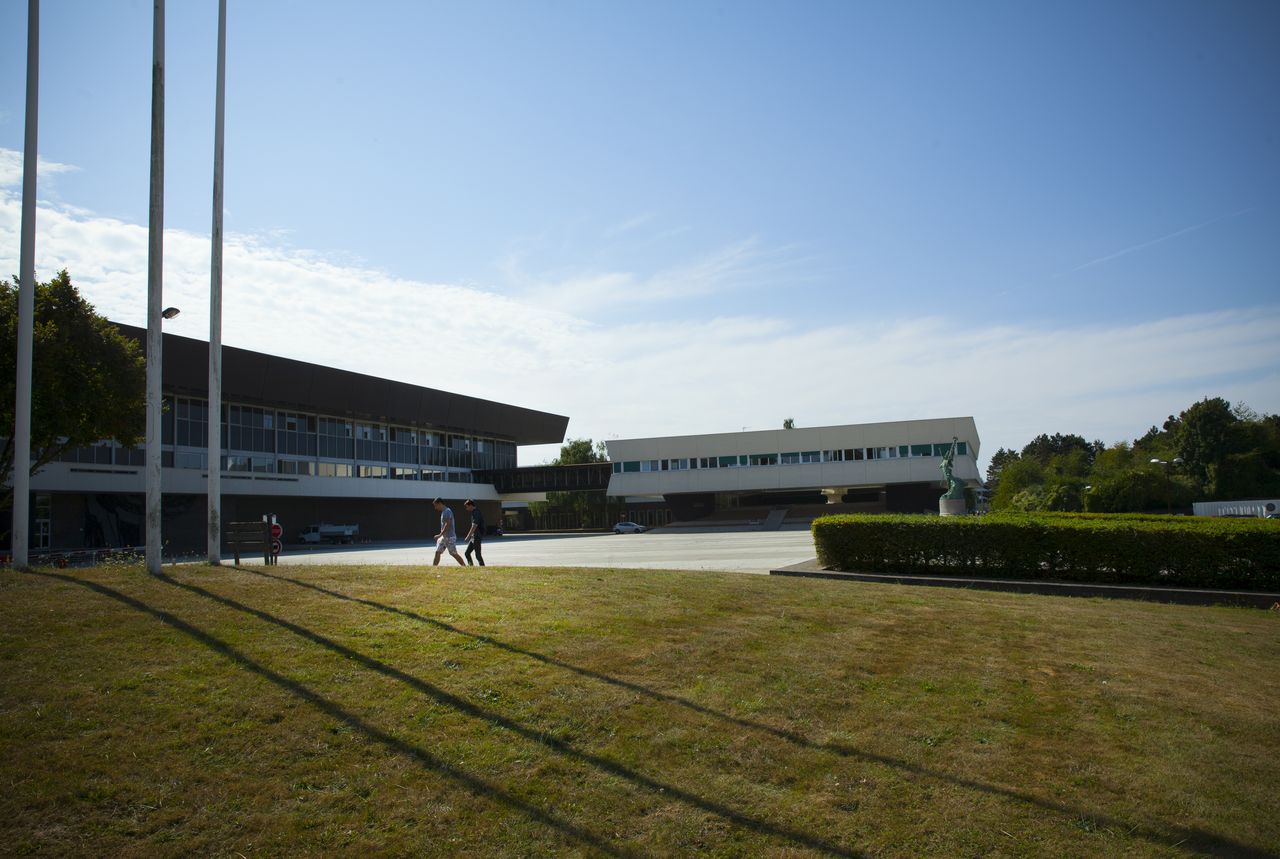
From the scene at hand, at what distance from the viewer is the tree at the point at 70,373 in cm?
2080

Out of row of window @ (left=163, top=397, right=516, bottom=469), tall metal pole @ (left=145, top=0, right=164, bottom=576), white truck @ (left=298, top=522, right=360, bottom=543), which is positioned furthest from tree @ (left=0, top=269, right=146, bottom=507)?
white truck @ (left=298, top=522, right=360, bottom=543)

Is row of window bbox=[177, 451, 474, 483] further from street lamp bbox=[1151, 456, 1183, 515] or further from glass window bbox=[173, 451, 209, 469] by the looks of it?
street lamp bbox=[1151, 456, 1183, 515]

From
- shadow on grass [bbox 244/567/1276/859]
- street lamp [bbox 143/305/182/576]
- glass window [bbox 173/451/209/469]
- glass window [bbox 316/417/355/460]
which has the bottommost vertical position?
shadow on grass [bbox 244/567/1276/859]

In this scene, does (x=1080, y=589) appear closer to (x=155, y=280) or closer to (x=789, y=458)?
(x=155, y=280)

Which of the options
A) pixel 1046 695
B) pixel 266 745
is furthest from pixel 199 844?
pixel 1046 695

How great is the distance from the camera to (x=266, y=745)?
211 inches

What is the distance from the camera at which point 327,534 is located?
46.4 m

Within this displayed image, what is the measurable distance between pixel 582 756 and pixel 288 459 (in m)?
43.6

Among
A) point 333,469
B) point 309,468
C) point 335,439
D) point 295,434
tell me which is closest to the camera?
point 295,434

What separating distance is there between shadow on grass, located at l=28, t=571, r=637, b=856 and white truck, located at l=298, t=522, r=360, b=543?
4009 cm

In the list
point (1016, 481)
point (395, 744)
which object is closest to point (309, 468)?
point (395, 744)

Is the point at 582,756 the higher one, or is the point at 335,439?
the point at 335,439

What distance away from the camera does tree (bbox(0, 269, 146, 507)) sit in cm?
2080

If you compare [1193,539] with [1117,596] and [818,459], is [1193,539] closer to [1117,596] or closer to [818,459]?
[1117,596]
